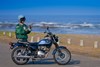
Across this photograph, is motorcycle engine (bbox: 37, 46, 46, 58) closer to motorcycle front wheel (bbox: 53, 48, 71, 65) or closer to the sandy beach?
motorcycle front wheel (bbox: 53, 48, 71, 65)

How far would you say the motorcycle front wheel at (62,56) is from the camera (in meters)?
13.8

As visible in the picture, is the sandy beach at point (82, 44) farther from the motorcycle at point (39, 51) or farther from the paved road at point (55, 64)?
the motorcycle at point (39, 51)

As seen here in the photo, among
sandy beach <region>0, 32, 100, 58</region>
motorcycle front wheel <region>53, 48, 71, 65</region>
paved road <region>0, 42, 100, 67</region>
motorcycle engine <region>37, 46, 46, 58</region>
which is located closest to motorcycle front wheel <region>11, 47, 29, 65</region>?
paved road <region>0, 42, 100, 67</region>

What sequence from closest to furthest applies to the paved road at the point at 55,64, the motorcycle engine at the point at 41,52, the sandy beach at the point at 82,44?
the paved road at the point at 55,64 < the motorcycle engine at the point at 41,52 < the sandy beach at the point at 82,44

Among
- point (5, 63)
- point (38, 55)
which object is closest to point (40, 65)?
point (38, 55)

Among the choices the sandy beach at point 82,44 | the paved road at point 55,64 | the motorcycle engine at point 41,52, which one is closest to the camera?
the paved road at point 55,64

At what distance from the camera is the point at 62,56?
13.9m

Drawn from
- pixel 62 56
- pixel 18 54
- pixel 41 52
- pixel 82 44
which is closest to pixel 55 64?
pixel 62 56

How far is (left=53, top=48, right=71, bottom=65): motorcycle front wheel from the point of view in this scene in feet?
45.3

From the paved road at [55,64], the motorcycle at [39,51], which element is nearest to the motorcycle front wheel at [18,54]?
the motorcycle at [39,51]

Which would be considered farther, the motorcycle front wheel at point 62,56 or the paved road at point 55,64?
the motorcycle front wheel at point 62,56

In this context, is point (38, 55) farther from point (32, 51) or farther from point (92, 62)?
point (92, 62)

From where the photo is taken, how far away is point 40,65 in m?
13.6

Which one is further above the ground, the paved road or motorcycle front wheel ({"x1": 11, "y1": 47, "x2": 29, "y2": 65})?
motorcycle front wheel ({"x1": 11, "y1": 47, "x2": 29, "y2": 65})
